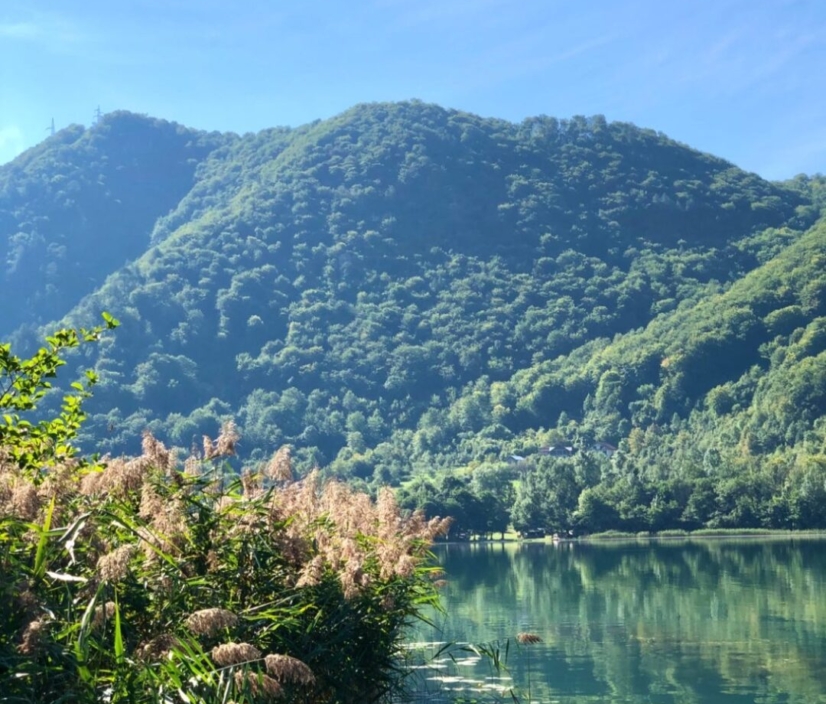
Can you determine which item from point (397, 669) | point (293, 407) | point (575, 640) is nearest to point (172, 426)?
point (293, 407)

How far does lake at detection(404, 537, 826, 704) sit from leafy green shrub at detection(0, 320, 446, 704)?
6.59 feet

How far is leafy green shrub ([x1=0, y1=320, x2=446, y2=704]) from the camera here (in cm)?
457

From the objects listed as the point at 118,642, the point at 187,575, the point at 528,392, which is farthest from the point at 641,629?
the point at 528,392

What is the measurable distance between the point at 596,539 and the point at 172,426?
231 feet

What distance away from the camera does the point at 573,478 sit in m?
96.7

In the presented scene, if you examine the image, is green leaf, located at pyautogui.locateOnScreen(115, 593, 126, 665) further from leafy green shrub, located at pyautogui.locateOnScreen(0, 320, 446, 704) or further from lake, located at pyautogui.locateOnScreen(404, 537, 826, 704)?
lake, located at pyautogui.locateOnScreen(404, 537, 826, 704)

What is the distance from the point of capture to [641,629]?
1435 inches

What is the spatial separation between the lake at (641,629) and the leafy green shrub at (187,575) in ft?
6.59

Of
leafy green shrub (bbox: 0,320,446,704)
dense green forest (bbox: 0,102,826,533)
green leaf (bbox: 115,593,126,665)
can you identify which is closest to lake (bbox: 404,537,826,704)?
leafy green shrub (bbox: 0,320,446,704)

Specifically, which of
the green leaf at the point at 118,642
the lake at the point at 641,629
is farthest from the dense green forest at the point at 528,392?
the green leaf at the point at 118,642

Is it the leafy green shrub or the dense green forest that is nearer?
the leafy green shrub

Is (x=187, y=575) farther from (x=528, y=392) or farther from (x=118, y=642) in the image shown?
(x=528, y=392)

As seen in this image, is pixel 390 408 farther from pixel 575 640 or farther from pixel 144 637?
pixel 144 637

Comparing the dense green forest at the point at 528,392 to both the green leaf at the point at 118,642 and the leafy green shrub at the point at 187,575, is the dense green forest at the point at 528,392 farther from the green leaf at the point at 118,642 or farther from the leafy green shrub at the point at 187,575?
the green leaf at the point at 118,642
